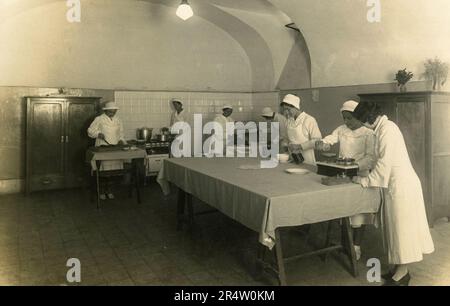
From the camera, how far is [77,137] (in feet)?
24.6

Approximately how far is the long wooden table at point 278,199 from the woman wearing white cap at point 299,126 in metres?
0.99

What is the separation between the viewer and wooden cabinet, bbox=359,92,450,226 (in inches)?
203

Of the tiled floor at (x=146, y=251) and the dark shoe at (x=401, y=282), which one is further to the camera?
the tiled floor at (x=146, y=251)

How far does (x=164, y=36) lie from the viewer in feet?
28.7

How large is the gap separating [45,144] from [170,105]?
2.98m

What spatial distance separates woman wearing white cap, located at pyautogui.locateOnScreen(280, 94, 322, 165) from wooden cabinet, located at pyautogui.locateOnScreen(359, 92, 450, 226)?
4.61 ft

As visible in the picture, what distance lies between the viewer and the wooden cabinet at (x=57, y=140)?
715 cm

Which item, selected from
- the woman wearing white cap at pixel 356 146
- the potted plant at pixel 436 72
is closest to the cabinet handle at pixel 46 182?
the woman wearing white cap at pixel 356 146

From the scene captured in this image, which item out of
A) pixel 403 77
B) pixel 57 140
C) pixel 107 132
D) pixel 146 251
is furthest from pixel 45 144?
pixel 403 77

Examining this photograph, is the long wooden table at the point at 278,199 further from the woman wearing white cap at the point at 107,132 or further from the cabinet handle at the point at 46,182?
the cabinet handle at the point at 46,182

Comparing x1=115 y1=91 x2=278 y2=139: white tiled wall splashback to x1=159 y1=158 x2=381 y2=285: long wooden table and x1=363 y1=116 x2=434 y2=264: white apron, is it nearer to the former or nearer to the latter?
x1=159 y1=158 x2=381 y2=285: long wooden table

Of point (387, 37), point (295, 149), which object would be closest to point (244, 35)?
point (387, 37)

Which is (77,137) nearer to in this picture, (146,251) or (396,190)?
(146,251)
